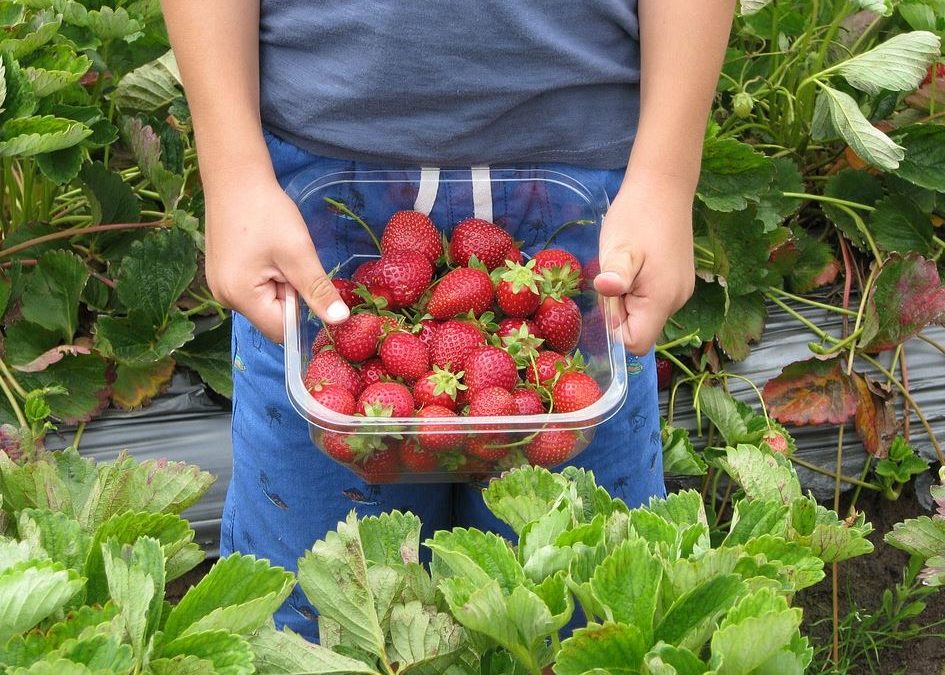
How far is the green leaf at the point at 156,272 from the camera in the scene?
1.55 meters

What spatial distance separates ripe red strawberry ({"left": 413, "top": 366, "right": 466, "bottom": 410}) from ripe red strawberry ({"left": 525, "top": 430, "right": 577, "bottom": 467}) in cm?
8

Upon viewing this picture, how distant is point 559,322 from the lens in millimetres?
976

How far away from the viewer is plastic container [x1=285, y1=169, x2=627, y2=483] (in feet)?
2.81

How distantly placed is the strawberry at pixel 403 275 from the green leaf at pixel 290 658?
421mm

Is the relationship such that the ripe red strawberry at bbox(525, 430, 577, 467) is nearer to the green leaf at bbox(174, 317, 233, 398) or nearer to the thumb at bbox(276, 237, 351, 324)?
the thumb at bbox(276, 237, 351, 324)

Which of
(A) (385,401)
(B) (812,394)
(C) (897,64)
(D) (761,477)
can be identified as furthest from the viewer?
(B) (812,394)

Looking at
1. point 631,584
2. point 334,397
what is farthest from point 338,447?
point 631,584

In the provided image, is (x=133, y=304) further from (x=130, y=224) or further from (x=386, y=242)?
(x=386, y=242)

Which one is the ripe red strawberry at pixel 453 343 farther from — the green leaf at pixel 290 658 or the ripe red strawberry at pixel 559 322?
the green leaf at pixel 290 658

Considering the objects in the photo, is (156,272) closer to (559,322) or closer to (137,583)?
(559,322)

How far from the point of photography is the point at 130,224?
5.37ft

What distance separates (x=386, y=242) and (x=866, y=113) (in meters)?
1.14

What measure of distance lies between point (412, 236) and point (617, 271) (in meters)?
0.20

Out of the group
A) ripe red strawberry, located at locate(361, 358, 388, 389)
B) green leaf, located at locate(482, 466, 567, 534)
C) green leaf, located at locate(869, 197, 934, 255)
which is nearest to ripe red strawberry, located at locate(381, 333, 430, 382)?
ripe red strawberry, located at locate(361, 358, 388, 389)
